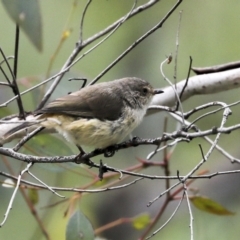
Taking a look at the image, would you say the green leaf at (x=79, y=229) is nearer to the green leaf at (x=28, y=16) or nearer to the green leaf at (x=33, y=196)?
the green leaf at (x=33, y=196)

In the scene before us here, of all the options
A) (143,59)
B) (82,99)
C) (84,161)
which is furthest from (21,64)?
(84,161)

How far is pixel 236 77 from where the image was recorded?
3.04m

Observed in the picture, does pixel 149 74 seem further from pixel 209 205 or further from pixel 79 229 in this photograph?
pixel 79 229

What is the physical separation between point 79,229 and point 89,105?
2.13ft

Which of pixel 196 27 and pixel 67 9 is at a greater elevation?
pixel 67 9

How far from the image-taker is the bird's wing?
2867 mm

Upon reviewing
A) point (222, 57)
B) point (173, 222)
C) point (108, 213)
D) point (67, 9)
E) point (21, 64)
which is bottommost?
point (173, 222)

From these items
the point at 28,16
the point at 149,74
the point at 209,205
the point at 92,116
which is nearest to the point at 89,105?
the point at 92,116

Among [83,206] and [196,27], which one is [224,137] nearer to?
[196,27]

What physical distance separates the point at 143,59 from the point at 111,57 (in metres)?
0.39

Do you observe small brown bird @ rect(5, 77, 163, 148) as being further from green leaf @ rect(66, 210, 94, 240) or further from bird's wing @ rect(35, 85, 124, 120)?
green leaf @ rect(66, 210, 94, 240)

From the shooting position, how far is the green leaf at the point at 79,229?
9.25 feet

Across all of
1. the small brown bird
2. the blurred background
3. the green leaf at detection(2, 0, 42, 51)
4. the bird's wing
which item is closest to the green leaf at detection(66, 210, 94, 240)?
the small brown bird

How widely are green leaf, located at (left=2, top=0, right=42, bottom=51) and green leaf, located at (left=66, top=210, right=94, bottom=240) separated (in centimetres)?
89
